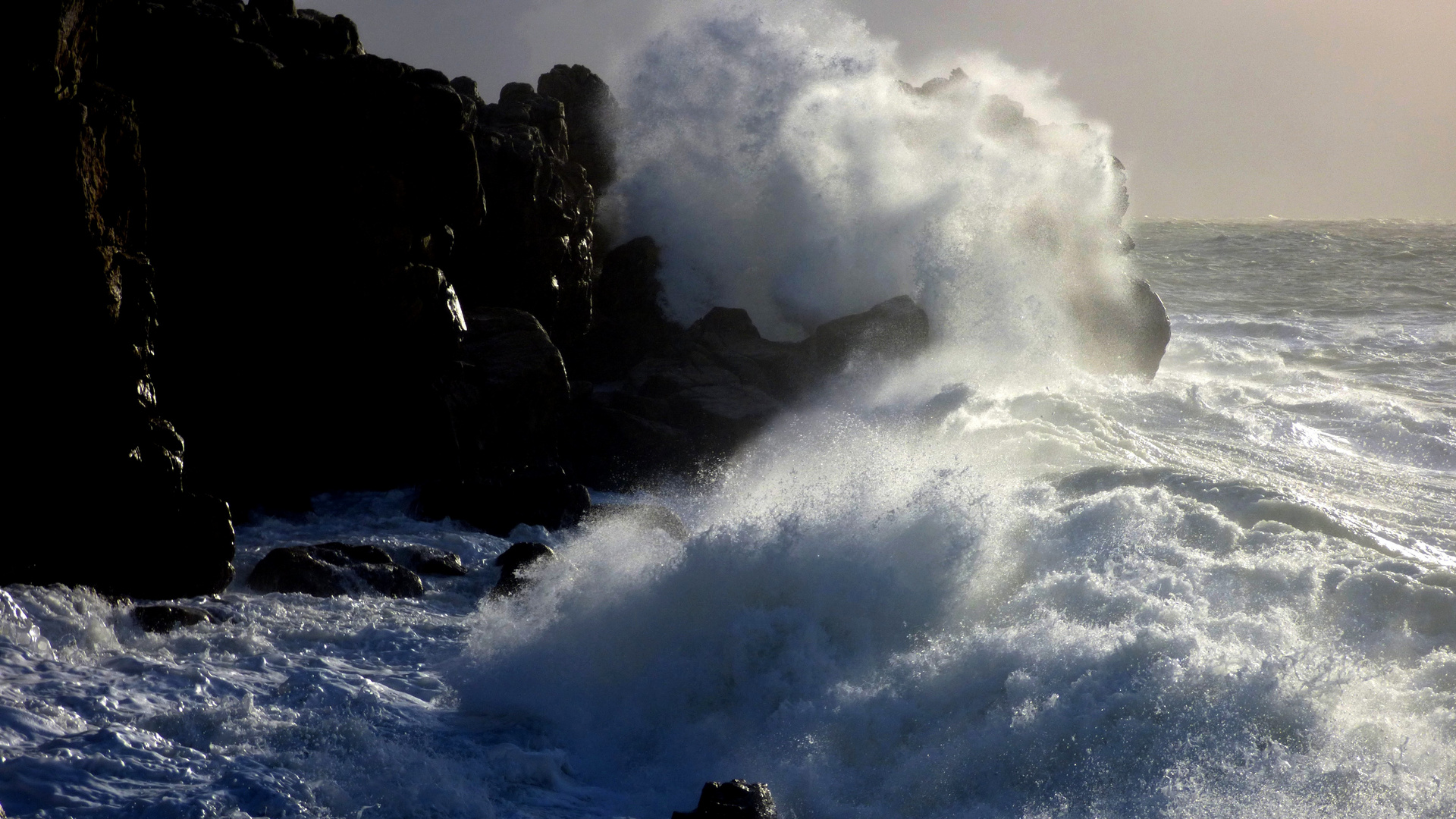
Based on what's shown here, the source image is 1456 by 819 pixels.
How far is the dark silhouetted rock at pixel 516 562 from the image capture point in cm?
848

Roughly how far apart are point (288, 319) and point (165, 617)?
423 cm

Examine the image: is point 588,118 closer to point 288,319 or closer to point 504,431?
point 504,431

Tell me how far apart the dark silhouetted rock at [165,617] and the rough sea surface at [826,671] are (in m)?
0.11

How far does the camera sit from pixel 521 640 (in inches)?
278

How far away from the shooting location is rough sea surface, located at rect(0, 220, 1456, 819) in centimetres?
542

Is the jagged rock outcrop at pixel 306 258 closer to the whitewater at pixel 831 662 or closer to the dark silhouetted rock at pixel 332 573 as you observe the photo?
the whitewater at pixel 831 662

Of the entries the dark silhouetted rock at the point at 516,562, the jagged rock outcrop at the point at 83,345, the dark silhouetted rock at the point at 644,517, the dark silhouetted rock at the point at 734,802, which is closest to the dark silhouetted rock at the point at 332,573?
the jagged rock outcrop at the point at 83,345

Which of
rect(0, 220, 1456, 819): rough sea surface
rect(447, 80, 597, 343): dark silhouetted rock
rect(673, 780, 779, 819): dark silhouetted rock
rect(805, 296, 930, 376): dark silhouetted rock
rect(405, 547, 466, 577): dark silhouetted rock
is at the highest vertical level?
rect(447, 80, 597, 343): dark silhouetted rock

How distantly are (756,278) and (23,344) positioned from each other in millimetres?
12414

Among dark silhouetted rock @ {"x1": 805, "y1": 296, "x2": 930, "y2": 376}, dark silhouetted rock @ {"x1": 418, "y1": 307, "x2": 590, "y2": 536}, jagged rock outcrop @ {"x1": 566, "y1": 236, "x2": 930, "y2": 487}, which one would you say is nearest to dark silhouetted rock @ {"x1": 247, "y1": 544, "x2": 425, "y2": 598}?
dark silhouetted rock @ {"x1": 418, "y1": 307, "x2": 590, "y2": 536}

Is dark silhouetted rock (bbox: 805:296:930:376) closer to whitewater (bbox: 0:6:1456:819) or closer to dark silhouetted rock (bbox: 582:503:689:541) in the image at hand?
whitewater (bbox: 0:6:1456:819)

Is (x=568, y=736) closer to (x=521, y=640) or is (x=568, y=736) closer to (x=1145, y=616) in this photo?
(x=521, y=640)

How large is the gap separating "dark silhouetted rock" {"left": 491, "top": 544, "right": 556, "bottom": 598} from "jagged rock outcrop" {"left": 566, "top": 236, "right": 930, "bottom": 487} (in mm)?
3449

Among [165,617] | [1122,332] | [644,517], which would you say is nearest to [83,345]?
[165,617]
